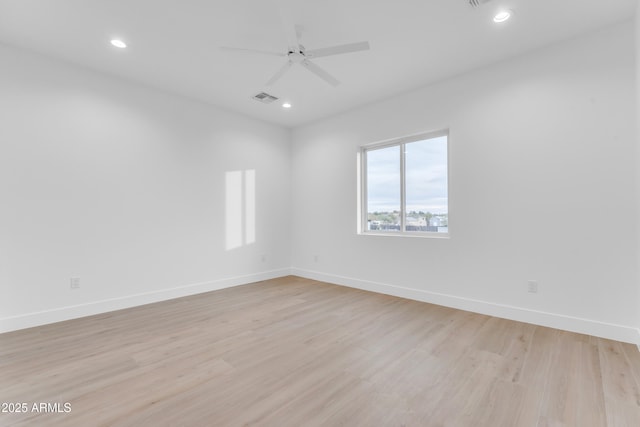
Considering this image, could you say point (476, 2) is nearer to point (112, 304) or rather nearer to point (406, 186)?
point (406, 186)

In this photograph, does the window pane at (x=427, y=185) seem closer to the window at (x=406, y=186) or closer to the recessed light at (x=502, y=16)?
the window at (x=406, y=186)

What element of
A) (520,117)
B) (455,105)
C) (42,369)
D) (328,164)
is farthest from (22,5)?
(520,117)

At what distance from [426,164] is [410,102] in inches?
34.4

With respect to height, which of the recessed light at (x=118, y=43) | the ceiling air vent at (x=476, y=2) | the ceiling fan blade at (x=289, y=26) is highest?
the recessed light at (x=118, y=43)

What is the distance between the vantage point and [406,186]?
4145 millimetres

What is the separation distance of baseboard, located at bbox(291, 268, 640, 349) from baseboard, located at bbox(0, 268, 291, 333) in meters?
1.98

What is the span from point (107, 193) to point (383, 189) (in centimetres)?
366

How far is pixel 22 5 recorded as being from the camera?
7.62ft

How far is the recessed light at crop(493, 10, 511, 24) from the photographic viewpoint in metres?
2.41

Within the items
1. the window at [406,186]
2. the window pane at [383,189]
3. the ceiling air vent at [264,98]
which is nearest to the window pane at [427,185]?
the window at [406,186]

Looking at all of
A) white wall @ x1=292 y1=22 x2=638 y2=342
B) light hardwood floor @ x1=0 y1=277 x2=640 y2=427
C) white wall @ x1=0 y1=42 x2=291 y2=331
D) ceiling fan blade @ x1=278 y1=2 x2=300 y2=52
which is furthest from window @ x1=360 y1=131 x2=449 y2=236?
ceiling fan blade @ x1=278 y1=2 x2=300 y2=52

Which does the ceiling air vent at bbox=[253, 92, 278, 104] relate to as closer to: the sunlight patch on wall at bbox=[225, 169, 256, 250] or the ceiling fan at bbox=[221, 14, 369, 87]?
the sunlight patch on wall at bbox=[225, 169, 256, 250]

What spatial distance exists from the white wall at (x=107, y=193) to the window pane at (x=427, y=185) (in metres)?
2.60

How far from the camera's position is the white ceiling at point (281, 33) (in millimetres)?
2354
